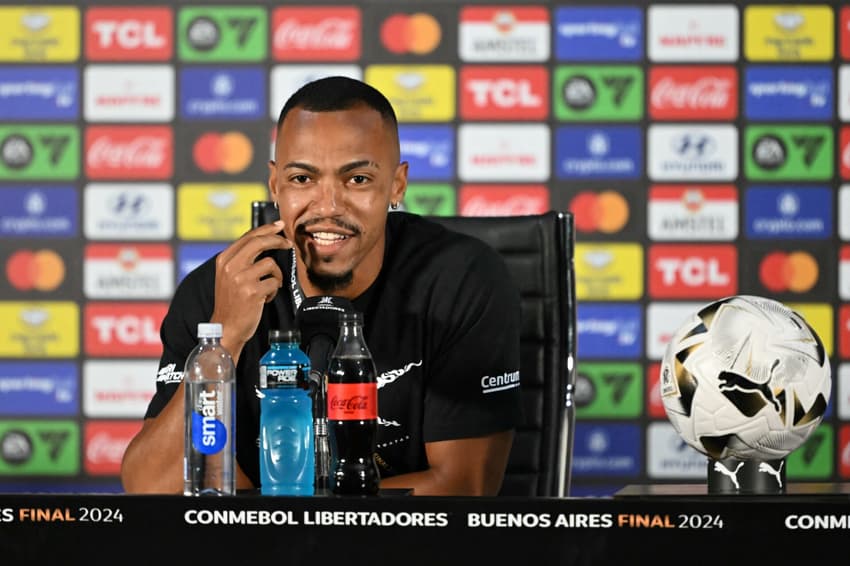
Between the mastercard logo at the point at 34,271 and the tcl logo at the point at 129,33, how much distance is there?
75 cm

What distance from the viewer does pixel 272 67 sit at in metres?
4.24

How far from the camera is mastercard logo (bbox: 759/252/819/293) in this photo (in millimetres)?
4172

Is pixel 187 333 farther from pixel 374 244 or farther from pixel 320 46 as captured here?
pixel 320 46

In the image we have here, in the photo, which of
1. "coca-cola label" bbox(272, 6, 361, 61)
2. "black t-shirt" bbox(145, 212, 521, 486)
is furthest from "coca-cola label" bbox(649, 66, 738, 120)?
"black t-shirt" bbox(145, 212, 521, 486)

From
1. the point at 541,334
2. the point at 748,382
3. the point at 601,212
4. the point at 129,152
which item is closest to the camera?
the point at 748,382

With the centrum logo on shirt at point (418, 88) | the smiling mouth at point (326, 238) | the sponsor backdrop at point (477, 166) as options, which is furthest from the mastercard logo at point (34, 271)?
the smiling mouth at point (326, 238)

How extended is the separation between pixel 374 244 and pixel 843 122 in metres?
2.74

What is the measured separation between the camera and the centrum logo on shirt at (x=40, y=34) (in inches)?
168

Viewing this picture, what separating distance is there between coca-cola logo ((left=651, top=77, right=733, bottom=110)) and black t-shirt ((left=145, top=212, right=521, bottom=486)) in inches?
91.3

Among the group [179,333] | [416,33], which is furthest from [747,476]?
[416,33]

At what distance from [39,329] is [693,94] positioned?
248 cm

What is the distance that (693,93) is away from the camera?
420 cm

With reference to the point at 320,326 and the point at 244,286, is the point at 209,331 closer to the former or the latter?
the point at 244,286

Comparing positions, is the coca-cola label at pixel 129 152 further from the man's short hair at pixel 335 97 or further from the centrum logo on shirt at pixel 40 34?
the man's short hair at pixel 335 97
